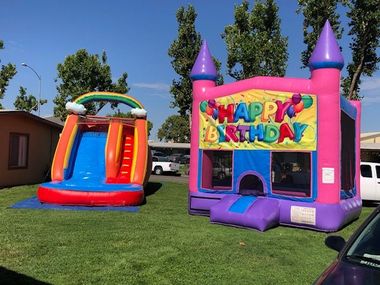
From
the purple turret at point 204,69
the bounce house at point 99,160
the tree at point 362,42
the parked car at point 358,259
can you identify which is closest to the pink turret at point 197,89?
the purple turret at point 204,69

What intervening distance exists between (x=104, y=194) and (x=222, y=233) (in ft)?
15.0

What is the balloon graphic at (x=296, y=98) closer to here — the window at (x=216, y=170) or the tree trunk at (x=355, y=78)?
the window at (x=216, y=170)

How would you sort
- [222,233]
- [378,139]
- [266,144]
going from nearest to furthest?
1. [222,233]
2. [266,144]
3. [378,139]

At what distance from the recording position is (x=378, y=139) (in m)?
48.7

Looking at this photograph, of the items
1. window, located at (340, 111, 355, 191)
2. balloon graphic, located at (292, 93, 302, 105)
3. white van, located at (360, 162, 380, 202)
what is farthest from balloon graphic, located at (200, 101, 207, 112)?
white van, located at (360, 162, 380, 202)

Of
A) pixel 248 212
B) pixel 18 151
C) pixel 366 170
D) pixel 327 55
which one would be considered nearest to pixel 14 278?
pixel 248 212

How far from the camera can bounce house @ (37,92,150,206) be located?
12.9 m

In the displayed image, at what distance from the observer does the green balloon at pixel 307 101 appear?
10.8 meters

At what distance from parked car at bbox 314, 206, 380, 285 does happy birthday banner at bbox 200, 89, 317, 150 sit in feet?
22.5

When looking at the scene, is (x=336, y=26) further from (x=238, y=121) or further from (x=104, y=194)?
(x=104, y=194)

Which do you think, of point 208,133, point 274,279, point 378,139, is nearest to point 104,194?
point 208,133

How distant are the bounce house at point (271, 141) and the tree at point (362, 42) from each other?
12.5 meters

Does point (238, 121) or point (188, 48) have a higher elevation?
point (188, 48)

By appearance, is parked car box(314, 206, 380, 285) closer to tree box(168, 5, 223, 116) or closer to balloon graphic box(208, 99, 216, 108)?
balloon graphic box(208, 99, 216, 108)
